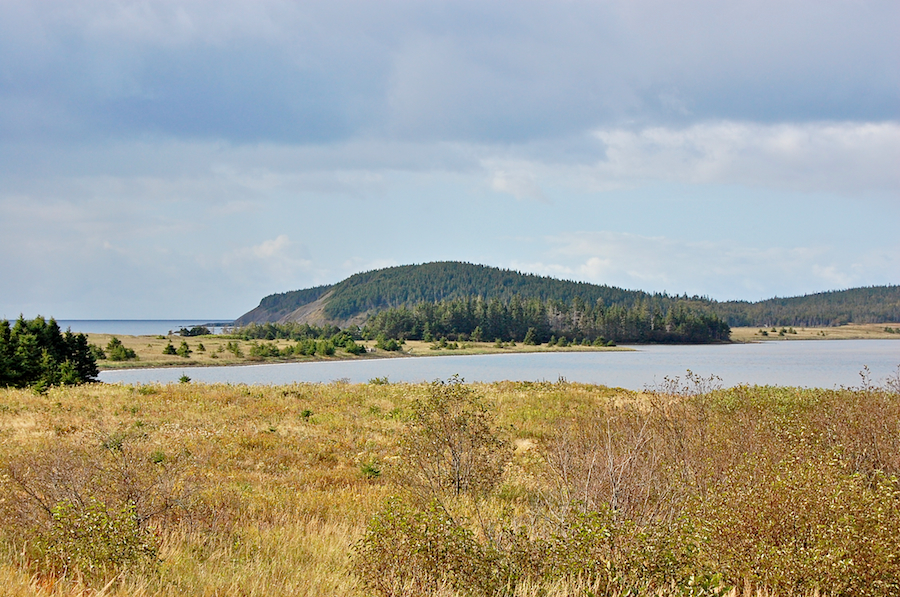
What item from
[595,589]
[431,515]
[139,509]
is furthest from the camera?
[139,509]

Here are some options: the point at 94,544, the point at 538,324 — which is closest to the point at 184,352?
the point at 94,544

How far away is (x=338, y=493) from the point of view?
12.2 m

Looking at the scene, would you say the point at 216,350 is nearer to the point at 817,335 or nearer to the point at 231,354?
the point at 231,354

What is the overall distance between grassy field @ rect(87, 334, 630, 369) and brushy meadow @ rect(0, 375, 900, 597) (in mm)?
59348

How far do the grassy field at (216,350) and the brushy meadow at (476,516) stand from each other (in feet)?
195

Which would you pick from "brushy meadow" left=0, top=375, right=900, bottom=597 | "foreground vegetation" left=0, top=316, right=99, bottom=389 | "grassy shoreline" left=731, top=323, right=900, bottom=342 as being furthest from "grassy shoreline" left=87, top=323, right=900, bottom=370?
"brushy meadow" left=0, top=375, right=900, bottom=597

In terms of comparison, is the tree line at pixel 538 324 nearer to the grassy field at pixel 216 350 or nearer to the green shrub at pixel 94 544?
the grassy field at pixel 216 350

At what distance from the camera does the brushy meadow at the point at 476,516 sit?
5875 millimetres

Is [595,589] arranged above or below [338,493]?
above

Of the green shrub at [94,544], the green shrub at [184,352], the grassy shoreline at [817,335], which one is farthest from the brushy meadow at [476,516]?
the grassy shoreline at [817,335]

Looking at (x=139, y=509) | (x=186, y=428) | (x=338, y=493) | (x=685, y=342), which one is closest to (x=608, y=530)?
(x=139, y=509)

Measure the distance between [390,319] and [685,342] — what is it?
223 feet

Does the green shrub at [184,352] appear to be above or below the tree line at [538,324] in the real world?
below

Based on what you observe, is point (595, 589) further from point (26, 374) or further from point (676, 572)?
point (26, 374)
